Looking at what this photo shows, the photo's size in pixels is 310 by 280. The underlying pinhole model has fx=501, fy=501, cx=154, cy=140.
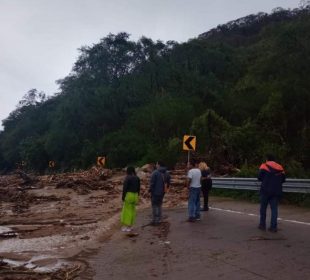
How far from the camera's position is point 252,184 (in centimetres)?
2027

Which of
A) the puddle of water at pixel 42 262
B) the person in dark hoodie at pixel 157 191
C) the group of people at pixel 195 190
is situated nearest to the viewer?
the puddle of water at pixel 42 262

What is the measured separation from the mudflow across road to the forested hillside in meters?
6.90

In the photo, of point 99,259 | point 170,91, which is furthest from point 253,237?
point 170,91

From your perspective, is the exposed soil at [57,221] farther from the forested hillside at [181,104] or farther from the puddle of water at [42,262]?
the forested hillside at [181,104]

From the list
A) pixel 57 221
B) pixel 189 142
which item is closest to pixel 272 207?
pixel 57 221

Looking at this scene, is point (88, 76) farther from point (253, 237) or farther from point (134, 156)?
point (253, 237)

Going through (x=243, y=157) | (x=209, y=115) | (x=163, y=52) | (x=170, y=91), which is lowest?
(x=243, y=157)

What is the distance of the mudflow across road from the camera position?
888cm

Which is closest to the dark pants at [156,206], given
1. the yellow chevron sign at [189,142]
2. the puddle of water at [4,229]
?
the puddle of water at [4,229]

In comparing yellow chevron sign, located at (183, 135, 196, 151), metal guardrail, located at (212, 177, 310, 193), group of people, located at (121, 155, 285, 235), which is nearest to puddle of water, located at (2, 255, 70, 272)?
group of people, located at (121, 155, 285, 235)

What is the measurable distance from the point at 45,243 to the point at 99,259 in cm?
289

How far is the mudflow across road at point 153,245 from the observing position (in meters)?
8.88

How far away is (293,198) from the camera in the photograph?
18.0 metres

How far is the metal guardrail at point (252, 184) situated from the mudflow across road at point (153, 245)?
0.73 meters
